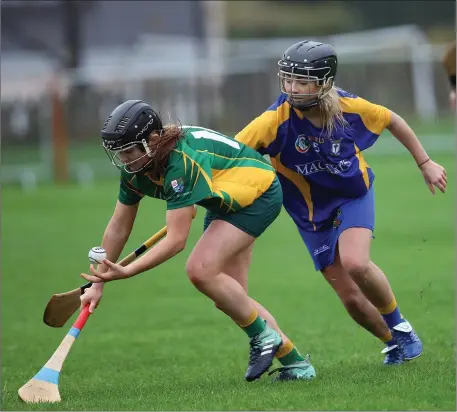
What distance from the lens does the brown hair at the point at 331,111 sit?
20.5 ft

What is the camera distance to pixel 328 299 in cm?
1110

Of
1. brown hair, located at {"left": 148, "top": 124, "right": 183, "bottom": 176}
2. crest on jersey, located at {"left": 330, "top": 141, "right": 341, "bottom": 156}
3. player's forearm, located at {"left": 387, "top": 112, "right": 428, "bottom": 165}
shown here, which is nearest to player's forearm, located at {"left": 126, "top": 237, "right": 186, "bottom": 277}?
brown hair, located at {"left": 148, "top": 124, "right": 183, "bottom": 176}

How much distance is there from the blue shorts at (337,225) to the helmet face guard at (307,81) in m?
0.73

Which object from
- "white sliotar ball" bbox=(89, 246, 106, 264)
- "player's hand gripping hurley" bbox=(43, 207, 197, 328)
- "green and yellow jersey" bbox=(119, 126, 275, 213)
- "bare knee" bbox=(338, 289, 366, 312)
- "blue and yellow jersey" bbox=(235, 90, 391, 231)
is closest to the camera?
"white sliotar ball" bbox=(89, 246, 106, 264)

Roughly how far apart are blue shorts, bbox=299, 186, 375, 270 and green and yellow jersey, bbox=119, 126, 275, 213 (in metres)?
0.64

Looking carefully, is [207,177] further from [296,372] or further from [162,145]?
[296,372]

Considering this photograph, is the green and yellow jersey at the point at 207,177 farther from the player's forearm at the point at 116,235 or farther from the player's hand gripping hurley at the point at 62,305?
the player's hand gripping hurley at the point at 62,305

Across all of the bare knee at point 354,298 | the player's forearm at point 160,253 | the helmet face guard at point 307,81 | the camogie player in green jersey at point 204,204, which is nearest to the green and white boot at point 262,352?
the camogie player in green jersey at point 204,204

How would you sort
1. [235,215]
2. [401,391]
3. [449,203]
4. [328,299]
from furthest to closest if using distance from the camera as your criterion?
1. [449,203]
2. [328,299]
3. [235,215]
4. [401,391]

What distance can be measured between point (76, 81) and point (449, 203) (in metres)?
13.4

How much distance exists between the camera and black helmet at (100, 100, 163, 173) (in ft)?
18.5

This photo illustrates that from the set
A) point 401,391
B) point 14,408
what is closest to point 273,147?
point 401,391

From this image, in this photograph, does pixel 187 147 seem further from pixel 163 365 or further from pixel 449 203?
pixel 449 203

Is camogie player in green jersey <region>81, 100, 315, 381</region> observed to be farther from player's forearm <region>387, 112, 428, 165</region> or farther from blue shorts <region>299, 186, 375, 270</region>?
player's forearm <region>387, 112, 428, 165</region>
